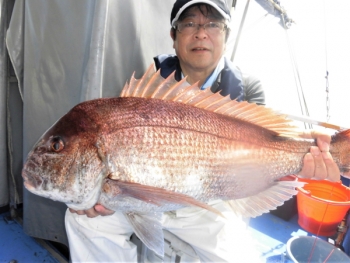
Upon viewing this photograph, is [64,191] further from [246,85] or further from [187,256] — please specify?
[246,85]

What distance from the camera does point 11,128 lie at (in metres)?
1.97

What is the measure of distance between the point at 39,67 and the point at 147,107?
99cm

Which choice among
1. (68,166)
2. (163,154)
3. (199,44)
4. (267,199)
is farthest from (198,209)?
(199,44)

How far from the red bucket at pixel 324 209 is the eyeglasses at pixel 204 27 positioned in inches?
54.9

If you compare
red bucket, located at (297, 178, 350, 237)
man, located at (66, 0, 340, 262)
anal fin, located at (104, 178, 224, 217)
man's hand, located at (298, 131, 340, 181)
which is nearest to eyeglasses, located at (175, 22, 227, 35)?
man, located at (66, 0, 340, 262)

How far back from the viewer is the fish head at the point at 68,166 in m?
0.93

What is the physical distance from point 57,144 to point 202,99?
2.05ft

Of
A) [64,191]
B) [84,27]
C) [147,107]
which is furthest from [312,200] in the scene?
[84,27]

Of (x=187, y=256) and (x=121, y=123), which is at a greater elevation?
(x=121, y=123)

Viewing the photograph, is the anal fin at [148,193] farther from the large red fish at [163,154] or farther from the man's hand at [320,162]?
the man's hand at [320,162]

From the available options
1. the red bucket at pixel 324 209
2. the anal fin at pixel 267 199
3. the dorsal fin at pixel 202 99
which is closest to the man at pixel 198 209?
the anal fin at pixel 267 199

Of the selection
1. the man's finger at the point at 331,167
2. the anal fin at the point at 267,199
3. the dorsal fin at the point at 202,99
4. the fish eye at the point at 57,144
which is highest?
the dorsal fin at the point at 202,99


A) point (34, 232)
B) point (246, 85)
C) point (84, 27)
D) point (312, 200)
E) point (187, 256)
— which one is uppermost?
point (84, 27)

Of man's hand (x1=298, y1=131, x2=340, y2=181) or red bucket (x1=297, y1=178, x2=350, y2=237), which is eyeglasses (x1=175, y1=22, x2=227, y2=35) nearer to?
man's hand (x1=298, y1=131, x2=340, y2=181)
